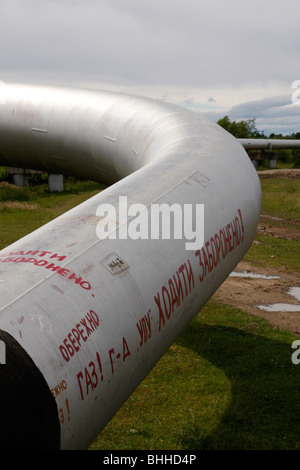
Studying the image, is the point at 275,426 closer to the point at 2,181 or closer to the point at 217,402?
the point at 217,402

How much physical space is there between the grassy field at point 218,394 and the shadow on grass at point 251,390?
0.02 metres

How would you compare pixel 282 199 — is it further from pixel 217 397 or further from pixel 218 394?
pixel 217 397

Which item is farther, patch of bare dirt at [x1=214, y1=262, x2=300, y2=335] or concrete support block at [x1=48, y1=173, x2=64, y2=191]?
concrete support block at [x1=48, y1=173, x2=64, y2=191]

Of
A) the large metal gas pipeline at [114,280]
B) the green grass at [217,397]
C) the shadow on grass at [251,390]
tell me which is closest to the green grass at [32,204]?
the shadow on grass at [251,390]

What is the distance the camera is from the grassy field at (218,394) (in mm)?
9305

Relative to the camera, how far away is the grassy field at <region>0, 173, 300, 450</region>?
930 centimetres

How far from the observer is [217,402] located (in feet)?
34.8

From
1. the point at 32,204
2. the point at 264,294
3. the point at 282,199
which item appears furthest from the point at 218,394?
the point at 282,199

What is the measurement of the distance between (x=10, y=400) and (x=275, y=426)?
692 centimetres

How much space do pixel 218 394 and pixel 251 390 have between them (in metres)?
0.65

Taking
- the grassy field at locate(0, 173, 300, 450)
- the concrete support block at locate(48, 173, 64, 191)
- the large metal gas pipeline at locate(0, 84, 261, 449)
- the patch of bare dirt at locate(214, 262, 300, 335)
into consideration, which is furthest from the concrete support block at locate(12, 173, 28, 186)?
the large metal gas pipeline at locate(0, 84, 261, 449)

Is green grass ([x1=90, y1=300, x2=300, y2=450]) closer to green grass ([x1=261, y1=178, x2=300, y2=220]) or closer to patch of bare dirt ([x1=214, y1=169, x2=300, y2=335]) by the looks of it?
patch of bare dirt ([x1=214, y1=169, x2=300, y2=335])

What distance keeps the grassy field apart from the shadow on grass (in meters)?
0.02

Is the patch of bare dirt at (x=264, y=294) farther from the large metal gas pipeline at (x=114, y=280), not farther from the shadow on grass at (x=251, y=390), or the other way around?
the large metal gas pipeline at (x=114, y=280)
